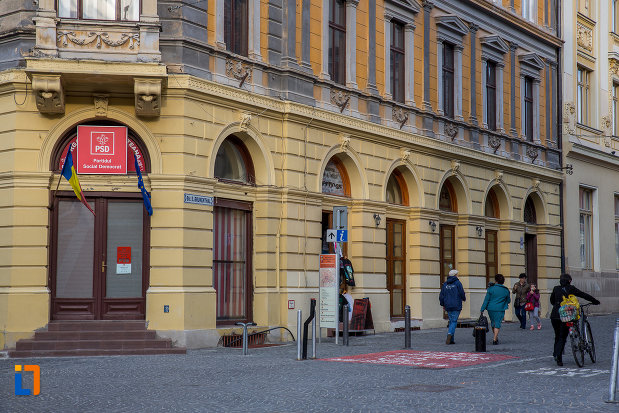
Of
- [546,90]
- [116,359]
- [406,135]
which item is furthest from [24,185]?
[546,90]

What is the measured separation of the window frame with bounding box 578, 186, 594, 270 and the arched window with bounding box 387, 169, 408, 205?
1307cm

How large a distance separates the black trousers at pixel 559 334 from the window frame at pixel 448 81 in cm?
1436

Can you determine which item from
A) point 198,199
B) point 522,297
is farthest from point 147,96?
point 522,297

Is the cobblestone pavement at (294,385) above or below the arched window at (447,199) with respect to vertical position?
below

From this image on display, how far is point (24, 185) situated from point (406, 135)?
39.6 feet

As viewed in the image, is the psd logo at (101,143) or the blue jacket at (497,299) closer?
the psd logo at (101,143)

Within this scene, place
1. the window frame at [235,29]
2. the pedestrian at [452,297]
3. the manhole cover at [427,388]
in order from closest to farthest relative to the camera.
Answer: the manhole cover at [427,388] < the window frame at [235,29] < the pedestrian at [452,297]

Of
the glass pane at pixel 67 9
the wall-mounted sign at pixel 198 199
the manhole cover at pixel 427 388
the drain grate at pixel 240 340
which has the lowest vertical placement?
the manhole cover at pixel 427 388

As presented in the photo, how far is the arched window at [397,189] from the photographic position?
28531 mm

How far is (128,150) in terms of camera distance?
20938mm

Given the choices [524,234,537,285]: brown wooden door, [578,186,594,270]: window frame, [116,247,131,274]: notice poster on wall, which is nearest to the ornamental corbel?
[116,247,131,274]: notice poster on wall

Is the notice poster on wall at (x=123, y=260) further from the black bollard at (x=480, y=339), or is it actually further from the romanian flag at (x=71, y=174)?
the black bollard at (x=480, y=339)

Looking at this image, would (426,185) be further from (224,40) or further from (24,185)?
(24,185)

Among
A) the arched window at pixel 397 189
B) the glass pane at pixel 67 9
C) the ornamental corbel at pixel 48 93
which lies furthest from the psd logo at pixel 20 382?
the arched window at pixel 397 189
